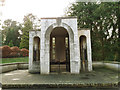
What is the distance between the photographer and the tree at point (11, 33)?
3206 cm

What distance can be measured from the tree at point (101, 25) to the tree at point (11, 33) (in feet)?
82.2

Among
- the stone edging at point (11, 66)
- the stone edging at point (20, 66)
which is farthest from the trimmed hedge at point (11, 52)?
the stone edging at point (20, 66)

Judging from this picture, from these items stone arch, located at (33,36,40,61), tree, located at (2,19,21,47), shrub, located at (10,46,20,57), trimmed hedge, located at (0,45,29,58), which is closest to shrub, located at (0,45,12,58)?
trimmed hedge, located at (0,45,29,58)

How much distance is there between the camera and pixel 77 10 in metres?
15.4

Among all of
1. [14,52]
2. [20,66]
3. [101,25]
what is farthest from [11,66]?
[101,25]

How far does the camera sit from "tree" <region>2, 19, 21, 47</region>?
32.1 meters

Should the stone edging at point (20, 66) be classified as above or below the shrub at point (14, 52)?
below

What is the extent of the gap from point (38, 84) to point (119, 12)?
1334 centimetres

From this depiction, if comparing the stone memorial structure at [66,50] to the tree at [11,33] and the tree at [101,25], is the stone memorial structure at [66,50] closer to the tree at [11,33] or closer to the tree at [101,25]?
the tree at [101,25]

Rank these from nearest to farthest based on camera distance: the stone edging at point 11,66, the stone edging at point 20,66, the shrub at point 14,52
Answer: the stone edging at point 11,66 → the stone edging at point 20,66 → the shrub at point 14,52

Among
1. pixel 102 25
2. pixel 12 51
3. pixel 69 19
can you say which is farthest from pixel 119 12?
pixel 12 51

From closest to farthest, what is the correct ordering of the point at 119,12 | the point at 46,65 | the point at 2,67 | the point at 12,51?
1. the point at 46,65
2. the point at 2,67
3. the point at 119,12
4. the point at 12,51

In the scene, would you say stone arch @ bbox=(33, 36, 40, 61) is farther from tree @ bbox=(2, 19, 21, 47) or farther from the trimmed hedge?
tree @ bbox=(2, 19, 21, 47)

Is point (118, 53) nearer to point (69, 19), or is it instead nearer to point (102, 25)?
point (102, 25)
